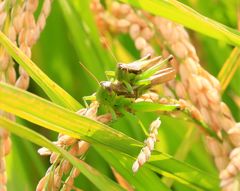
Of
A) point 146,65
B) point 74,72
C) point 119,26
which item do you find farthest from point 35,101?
point 74,72

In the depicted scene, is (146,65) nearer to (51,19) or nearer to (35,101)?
(35,101)

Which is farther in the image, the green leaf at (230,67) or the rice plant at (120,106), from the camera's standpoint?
the green leaf at (230,67)

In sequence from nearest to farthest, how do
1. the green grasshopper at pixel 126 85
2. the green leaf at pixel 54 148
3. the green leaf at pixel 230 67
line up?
the green leaf at pixel 54 148 < the green grasshopper at pixel 126 85 < the green leaf at pixel 230 67

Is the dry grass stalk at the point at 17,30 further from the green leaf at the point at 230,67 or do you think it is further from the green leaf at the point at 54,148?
the green leaf at the point at 230,67

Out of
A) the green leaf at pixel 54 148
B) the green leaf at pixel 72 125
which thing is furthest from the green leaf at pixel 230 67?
the green leaf at pixel 54 148

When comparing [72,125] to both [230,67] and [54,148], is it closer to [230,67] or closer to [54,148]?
[54,148]

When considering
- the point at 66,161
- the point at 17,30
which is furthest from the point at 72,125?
the point at 17,30
